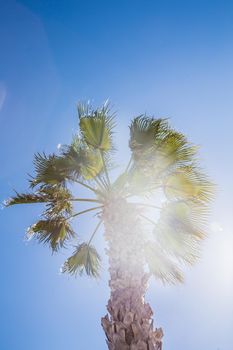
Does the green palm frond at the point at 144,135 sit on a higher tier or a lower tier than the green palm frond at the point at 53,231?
higher

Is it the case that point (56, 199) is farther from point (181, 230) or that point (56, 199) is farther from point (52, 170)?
point (181, 230)

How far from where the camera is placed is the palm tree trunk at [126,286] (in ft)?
21.0

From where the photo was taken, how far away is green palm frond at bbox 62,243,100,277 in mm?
10156

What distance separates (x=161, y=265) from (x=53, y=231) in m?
2.98

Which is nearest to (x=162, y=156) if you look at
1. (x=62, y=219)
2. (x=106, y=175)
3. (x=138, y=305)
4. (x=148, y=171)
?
(x=148, y=171)

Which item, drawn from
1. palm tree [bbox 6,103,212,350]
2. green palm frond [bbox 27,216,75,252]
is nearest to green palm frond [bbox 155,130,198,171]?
palm tree [bbox 6,103,212,350]

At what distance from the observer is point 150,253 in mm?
9711

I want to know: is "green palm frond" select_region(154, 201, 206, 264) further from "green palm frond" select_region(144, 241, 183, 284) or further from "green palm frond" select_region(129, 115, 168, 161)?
"green palm frond" select_region(129, 115, 168, 161)

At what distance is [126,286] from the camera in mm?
7148

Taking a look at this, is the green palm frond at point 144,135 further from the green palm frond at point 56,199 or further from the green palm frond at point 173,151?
the green palm frond at point 56,199

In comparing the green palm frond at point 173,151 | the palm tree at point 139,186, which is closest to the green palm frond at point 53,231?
the palm tree at point 139,186

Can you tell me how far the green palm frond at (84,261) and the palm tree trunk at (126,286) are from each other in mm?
1977

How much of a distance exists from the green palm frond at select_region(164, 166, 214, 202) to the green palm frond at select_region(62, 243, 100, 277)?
286 centimetres

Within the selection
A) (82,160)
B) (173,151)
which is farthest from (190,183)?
(82,160)
